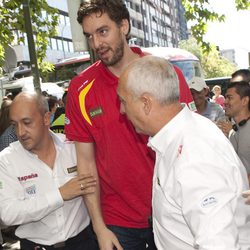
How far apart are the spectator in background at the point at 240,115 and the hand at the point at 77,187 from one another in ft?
6.92

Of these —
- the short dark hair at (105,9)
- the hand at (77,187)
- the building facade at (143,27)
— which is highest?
the building facade at (143,27)

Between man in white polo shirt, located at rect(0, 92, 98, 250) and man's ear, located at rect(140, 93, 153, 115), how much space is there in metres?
0.93

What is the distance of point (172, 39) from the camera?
301 ft

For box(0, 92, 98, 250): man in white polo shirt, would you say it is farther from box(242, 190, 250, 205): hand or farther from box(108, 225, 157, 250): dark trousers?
box(242, 190, 250, 205): hand

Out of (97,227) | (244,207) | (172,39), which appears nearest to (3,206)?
(97,227)

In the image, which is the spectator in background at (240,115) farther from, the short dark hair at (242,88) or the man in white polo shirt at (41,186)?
the man in white polo shirt at (41,186)

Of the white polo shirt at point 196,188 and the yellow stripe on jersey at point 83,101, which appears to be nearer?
the white polo shirt at point 196,188

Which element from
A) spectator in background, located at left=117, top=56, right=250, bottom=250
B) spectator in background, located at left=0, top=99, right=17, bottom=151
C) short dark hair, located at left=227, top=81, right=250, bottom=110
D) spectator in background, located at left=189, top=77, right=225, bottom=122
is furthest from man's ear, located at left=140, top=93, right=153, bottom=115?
spectator in background, located at left=189, top=77, right=225, bottom=122

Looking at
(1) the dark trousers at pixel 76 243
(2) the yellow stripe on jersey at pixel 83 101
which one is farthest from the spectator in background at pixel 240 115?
(2) the yellow stripe on jersey at pixel 83 101

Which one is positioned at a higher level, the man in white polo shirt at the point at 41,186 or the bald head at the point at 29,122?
the bald head at the point at 29,122

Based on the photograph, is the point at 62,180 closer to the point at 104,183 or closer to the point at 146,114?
the point at 104,183

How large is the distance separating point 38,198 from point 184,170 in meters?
1.29

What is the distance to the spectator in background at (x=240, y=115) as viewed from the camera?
417cm

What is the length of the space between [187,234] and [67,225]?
1.22 metres
